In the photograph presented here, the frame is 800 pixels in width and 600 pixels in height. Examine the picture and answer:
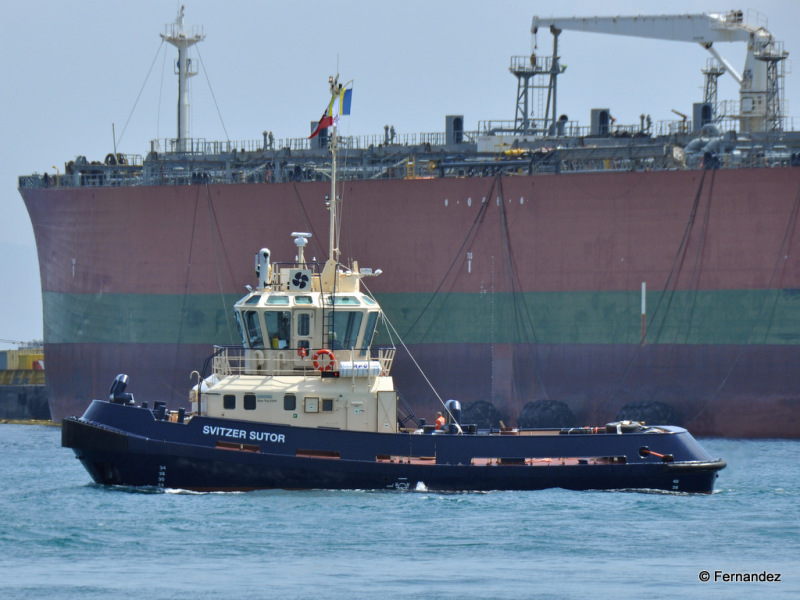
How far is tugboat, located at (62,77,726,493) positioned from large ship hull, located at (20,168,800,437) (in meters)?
12.6

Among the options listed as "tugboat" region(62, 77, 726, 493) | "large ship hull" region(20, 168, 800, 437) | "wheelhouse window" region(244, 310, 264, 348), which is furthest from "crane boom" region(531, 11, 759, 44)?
"wheelhouse window" region(244, 310, 264, 348)

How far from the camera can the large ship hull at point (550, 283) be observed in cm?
3731

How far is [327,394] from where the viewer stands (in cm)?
2459

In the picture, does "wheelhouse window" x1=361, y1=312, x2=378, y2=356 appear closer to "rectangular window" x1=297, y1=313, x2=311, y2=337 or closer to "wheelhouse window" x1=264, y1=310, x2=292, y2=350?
"rectangular window" x1=297, y1=313, x2=311, y2=337

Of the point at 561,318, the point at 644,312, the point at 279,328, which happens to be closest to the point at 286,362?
the point at 279,328

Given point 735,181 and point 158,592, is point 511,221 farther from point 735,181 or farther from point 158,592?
point 158,592

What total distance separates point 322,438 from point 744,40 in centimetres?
2624

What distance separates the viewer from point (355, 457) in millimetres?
24062

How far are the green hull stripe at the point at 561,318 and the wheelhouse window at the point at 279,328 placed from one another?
14.2 m

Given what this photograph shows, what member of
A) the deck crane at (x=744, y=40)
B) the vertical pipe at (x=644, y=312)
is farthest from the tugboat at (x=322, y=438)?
the deck crane at (x=744, y=40)

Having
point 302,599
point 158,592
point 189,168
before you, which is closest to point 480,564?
point 302,599

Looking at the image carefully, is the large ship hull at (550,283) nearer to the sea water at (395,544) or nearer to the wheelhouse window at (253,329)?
the sea water at (395,544)

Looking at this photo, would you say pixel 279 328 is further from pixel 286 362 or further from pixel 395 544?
pixel 395 544

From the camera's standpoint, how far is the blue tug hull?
2406cm
